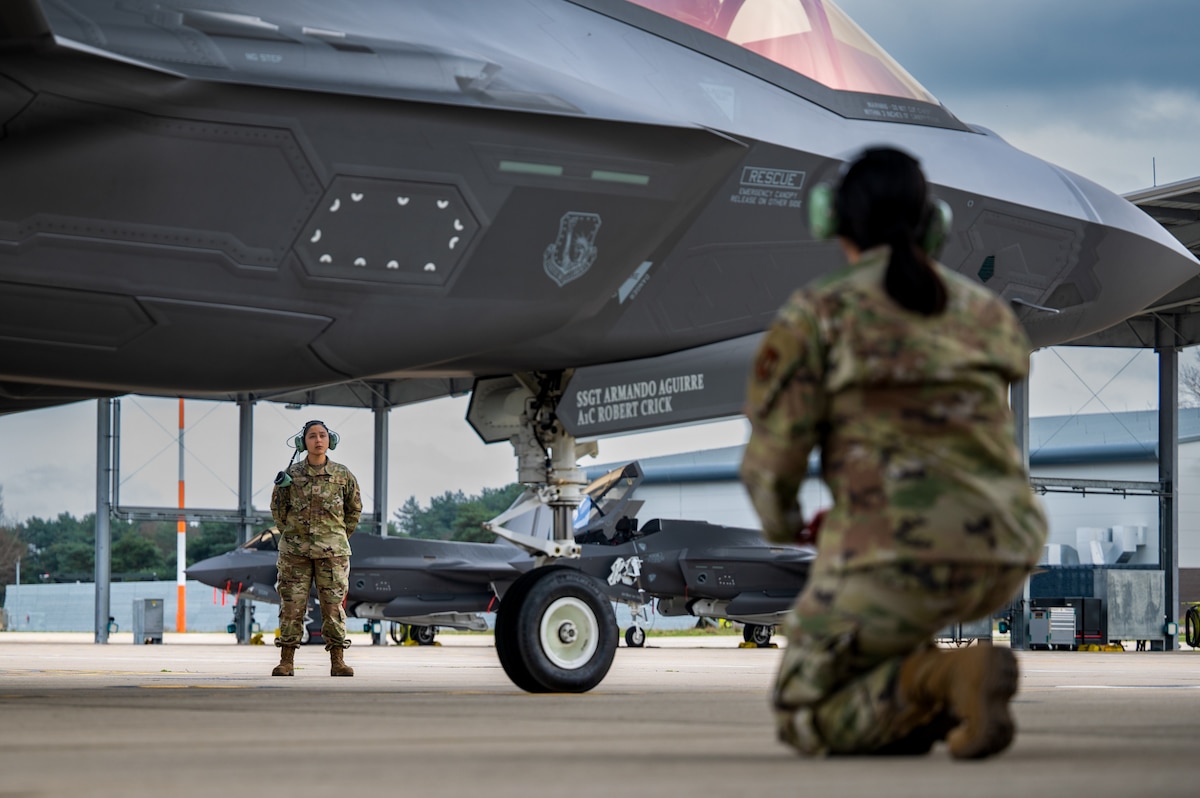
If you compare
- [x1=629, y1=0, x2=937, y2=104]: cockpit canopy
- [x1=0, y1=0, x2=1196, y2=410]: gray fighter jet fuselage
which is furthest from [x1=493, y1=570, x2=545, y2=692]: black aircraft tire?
[x1=629, y1=0, x2=937, y2=104]: cockpit canopy

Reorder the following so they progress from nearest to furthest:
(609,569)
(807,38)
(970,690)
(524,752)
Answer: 1. (970,690)
2. (524,752)
3. (807,38)
4. (609,569)

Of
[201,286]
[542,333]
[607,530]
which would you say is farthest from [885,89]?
[607,530]

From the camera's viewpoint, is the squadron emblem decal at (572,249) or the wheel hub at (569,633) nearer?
the squadron emblem decal at (572,249)

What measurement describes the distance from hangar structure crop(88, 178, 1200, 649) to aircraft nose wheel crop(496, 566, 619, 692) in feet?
54.2

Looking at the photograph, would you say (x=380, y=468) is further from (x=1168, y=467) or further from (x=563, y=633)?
(x=563, y=633)

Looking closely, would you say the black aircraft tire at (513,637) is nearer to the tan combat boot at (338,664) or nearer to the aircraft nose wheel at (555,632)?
the aircraft nose wheel at (555,632)

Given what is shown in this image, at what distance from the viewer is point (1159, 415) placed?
1270 inches

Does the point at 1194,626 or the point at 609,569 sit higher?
the point at 609,569

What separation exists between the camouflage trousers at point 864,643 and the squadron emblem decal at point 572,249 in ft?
14.0

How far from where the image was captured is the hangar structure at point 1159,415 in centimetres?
2673

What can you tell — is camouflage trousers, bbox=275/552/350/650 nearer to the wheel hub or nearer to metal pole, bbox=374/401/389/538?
the wheel hub

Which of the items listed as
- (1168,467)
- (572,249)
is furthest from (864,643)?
(1168,467)

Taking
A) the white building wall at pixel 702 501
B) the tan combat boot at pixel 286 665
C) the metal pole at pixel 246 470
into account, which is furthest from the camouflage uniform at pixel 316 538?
the white building wall at pixel 702 501

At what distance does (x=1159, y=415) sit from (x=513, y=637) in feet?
89.7
